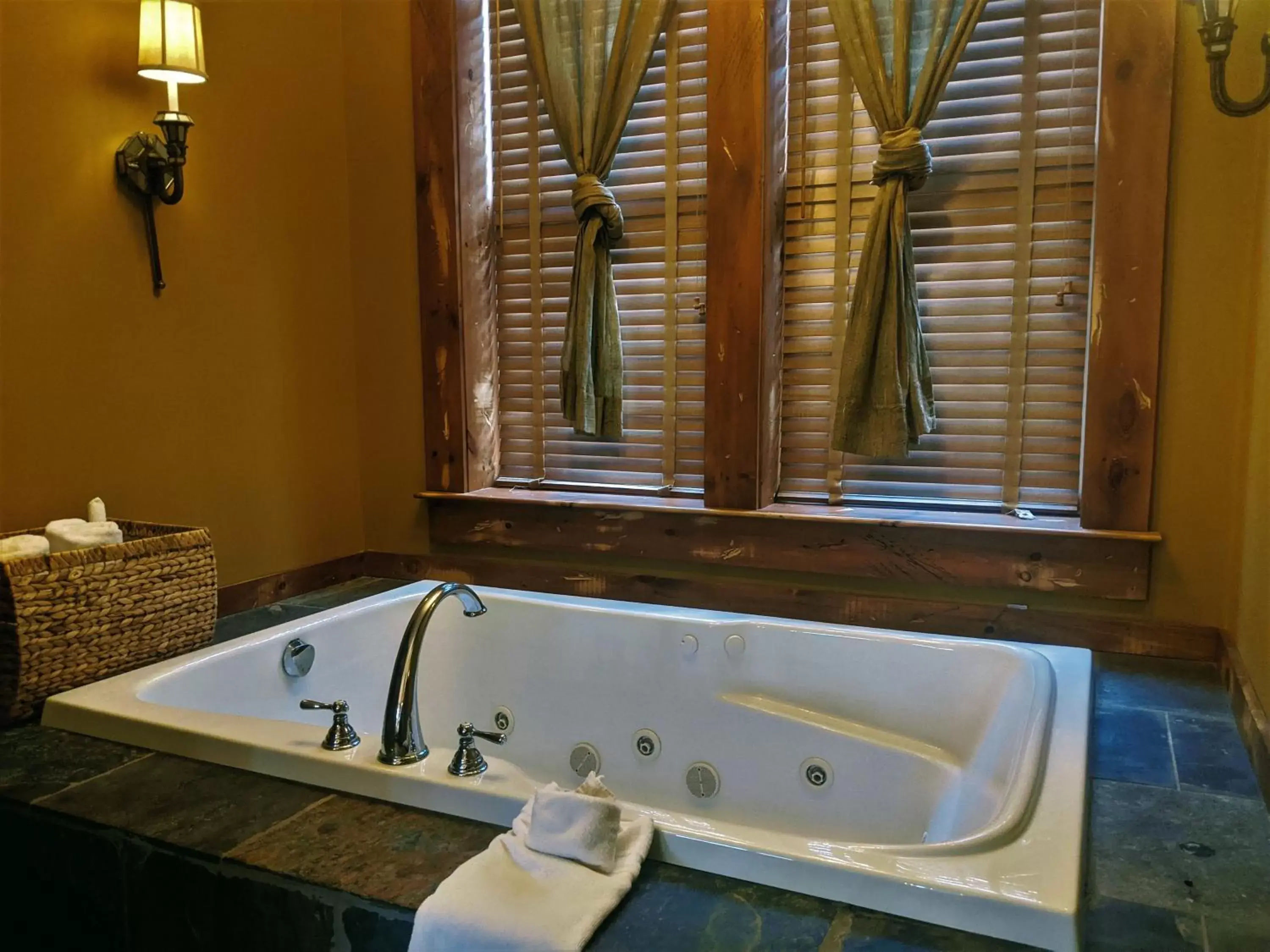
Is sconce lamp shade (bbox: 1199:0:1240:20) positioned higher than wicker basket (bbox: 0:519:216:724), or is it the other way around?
sconce lamp shade (bbox: 1199:0:1240:20)

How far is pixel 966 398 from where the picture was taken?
2.14 metres

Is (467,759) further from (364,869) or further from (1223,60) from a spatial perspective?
(1223,60)

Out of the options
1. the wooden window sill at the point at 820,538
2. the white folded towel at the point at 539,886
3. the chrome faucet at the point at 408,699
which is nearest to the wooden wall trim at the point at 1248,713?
the wooden window sill at the point at 820,538

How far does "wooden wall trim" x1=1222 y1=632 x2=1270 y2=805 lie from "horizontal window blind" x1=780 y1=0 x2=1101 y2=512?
1.50ft

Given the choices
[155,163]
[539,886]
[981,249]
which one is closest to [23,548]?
[155,163]

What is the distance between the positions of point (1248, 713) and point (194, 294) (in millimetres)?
2319

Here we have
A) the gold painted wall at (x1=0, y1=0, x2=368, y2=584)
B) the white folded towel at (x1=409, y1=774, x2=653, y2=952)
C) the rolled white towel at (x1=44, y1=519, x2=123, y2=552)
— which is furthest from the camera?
the gold painted wall at (x1=0, y1=0, x2=368, y2=584)

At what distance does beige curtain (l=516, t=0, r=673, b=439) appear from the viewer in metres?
2.35

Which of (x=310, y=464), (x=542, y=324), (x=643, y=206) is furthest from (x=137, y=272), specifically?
(x=643, y=206)

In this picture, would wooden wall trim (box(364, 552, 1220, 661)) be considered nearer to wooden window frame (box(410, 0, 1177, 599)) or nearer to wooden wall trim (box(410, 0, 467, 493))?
wooden window frame (box(410, 0, 1177, 599))

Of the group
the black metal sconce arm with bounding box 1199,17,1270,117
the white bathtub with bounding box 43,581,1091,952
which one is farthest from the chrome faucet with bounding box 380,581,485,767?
the black metal sconce arm with bounding box 1199,17,1270,117

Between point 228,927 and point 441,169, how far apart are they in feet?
6.49

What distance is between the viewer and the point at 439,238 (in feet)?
8.36

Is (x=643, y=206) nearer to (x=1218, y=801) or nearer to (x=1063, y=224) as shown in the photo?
(x=1063, y=224)
